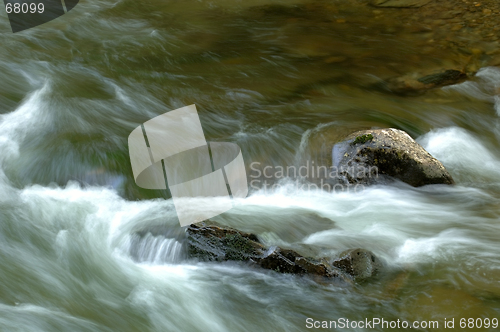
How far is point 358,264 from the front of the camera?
4605 millimetres

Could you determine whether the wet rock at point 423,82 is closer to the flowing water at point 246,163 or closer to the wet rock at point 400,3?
the flowing water at point 246,163

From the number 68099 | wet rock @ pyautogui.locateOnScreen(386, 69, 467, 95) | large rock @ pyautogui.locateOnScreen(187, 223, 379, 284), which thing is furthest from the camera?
the number 68099

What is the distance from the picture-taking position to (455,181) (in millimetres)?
6094

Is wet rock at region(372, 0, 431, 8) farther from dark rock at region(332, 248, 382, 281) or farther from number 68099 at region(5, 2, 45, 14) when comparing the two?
number 68099 at region(5, 2, 45, 14)

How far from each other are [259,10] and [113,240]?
691 cm

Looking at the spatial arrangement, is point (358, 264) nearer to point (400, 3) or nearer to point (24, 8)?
point (400, 3)

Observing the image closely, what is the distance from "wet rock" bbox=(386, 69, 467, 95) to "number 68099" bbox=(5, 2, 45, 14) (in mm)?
7781

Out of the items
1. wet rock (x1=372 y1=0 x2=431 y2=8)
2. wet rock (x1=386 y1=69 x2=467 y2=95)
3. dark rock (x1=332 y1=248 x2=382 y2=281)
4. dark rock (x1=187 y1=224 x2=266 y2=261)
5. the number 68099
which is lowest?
dark rock (x1=332 y1=248 x2=382 y2=281)

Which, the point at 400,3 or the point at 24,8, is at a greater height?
the point at 24,8

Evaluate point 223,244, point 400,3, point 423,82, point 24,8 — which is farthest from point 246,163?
point 24,8

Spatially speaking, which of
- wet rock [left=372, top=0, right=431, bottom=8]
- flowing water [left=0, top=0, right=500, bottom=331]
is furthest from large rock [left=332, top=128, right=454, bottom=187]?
wet rock [left=372, top=0, right=431, bottom=8]

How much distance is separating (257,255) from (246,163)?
6.19ft

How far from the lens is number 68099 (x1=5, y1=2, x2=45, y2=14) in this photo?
33.5 feet

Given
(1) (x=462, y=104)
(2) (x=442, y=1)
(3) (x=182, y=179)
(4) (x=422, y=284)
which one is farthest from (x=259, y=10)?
(4) (x=422, y=284)
